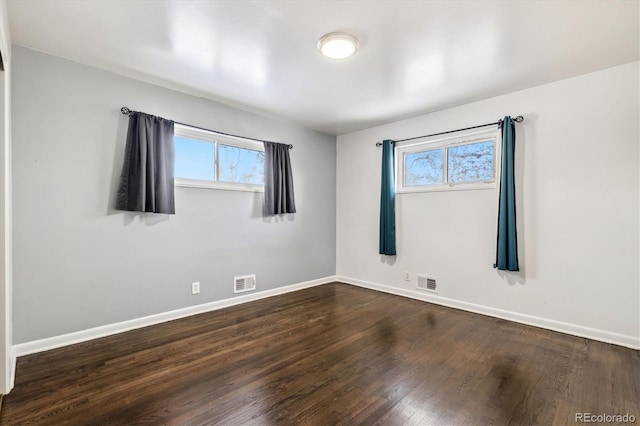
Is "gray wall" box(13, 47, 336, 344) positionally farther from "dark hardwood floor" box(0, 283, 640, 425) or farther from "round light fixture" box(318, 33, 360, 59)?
"round light fixture" box(318, 33, 360, 59)

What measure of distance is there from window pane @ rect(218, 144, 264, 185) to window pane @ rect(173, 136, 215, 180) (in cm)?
12

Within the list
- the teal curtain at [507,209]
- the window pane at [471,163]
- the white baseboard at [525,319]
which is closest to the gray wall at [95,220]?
the white baseboard at [525,319]

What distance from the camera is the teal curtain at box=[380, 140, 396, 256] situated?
4.26 metres

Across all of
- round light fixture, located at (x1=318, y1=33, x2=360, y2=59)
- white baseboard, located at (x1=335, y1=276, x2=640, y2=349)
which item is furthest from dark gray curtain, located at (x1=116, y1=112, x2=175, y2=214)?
white baseboard, located at (x1=335, y1=276, x2=640, y2=349)

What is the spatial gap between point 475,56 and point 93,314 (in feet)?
13.2

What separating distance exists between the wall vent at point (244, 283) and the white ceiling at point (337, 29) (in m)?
2.22

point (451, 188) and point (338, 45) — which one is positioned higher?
point (338, 45)

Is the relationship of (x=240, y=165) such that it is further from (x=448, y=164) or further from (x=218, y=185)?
(x=448, y=164)

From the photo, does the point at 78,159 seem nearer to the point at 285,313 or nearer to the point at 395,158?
the point at 285,313

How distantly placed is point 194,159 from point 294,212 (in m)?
1.51

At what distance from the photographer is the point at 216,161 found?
144 inches

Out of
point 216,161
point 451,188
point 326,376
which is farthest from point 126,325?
point 451,188

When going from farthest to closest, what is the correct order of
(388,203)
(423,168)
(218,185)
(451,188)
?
(388,203) → (423,168) → (451,188) → (218,185)

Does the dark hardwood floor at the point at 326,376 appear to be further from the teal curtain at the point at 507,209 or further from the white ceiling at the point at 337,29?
Result: the white ceiling at the point at 337,29
